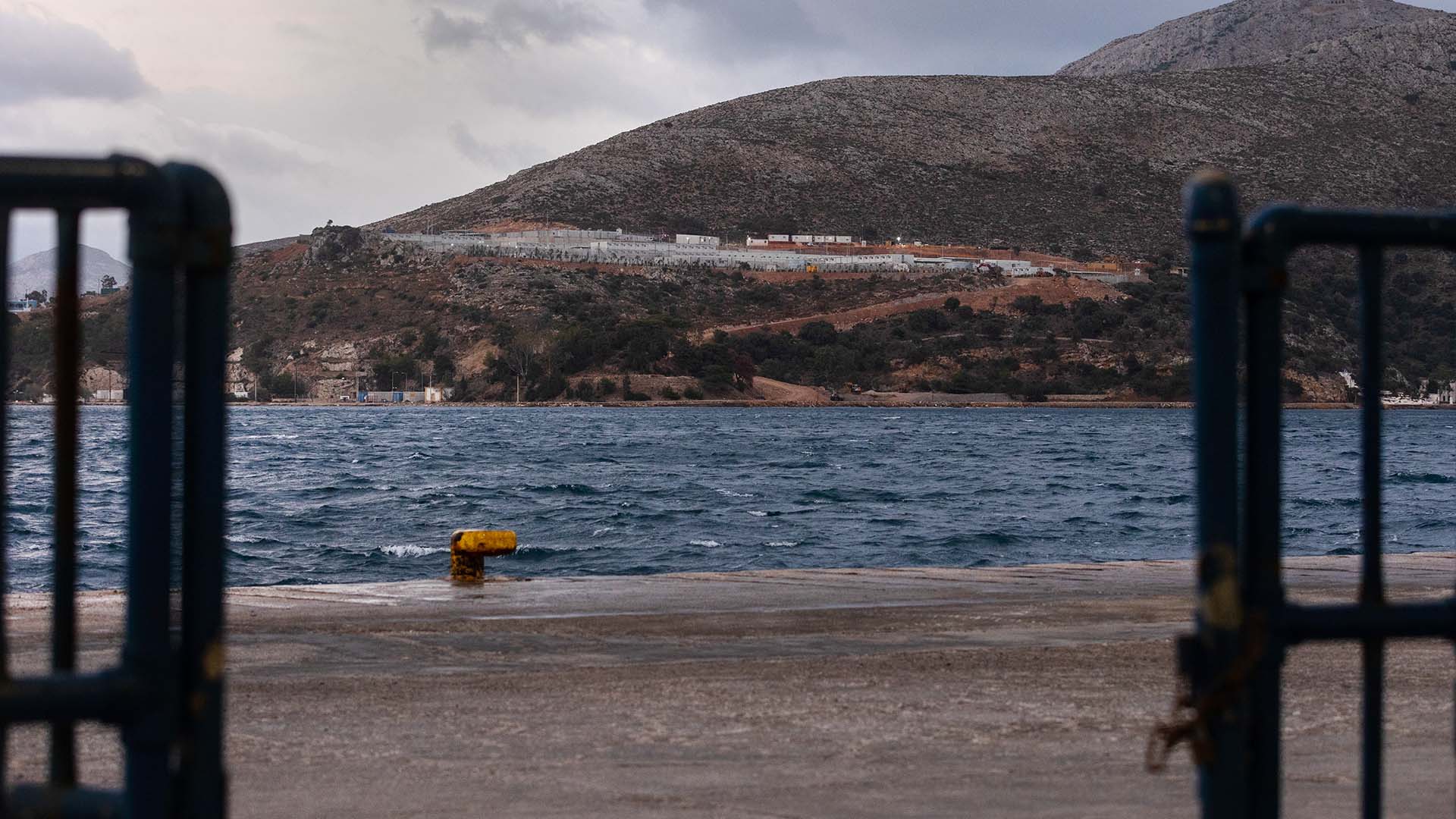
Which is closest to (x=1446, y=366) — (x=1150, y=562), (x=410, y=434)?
(x=410, y=434)

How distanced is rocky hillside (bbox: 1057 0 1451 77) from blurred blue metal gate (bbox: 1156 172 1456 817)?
152 metres

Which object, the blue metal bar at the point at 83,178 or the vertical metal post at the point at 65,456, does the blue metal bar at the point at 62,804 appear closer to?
the vertical metal post at the point at 65,456

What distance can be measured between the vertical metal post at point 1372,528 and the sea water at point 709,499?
22.5ft

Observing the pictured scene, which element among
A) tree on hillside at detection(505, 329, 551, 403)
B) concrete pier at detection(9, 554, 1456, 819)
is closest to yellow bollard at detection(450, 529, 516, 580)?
concrete pier at detection(9, 554, 1456, 819)

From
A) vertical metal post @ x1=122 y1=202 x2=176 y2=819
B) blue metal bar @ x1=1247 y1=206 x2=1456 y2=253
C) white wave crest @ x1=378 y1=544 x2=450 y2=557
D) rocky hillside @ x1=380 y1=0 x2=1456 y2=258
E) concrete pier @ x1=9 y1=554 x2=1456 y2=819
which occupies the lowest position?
white wave crest @ x1=378 y1=544 x2=450 y2=557

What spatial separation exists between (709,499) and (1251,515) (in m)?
32.2

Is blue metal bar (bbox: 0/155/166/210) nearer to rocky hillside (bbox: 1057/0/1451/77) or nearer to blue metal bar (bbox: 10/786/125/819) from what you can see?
blue metal bar (bbox: 10/786/125/819)

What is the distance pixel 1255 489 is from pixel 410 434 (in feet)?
216

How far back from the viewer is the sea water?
23.8m

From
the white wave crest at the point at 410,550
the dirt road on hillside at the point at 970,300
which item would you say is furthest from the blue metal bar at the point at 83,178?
the dirt road on hillside at the point at 970,300

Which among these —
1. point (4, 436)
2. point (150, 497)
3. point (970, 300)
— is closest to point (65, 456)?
point (4, 436)

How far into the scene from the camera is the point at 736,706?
19.6ft

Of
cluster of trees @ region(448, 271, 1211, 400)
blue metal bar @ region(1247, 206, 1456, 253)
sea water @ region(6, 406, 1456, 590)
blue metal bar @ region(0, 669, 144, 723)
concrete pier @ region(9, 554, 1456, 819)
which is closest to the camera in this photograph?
blue metal bar @ region(0, 669, 144, 723)

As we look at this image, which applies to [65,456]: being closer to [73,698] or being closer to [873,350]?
[73,698]
